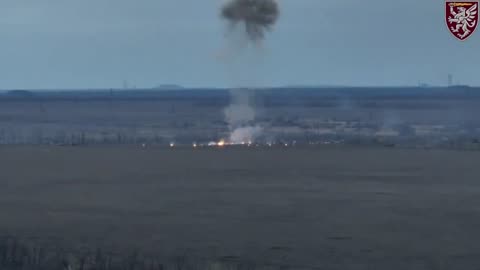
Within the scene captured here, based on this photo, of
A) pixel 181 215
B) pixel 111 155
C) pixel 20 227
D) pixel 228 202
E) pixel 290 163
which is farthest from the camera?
pixel 111 155

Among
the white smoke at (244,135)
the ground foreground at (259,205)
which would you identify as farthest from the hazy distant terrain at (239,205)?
the white smoke at (244,135)

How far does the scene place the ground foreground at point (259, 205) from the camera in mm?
25531

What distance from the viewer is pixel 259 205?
112 ft

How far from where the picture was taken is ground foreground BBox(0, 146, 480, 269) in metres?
25.5

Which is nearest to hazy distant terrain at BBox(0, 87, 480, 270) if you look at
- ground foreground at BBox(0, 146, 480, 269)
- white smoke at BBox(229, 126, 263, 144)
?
ground foreground at BBox(0, 146, 480, 269)

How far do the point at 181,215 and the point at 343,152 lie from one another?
23.8 m

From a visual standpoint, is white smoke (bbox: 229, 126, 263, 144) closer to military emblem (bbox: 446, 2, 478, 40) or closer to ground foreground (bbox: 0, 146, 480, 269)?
ground foreground (bbox: 0, 146, 480, 269)

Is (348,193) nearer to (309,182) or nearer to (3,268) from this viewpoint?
Answer: (309,182)

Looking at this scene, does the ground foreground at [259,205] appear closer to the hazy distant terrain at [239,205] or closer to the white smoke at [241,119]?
the hazy distant terrain at [239,205]

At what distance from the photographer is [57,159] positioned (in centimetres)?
5112

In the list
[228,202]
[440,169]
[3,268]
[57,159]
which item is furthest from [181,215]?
[57,159]

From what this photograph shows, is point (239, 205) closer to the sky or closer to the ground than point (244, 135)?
closer to the ground

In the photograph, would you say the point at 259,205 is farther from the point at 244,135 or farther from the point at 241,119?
the point at 241,119

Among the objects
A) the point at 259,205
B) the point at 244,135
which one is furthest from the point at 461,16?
the point at 244,135
